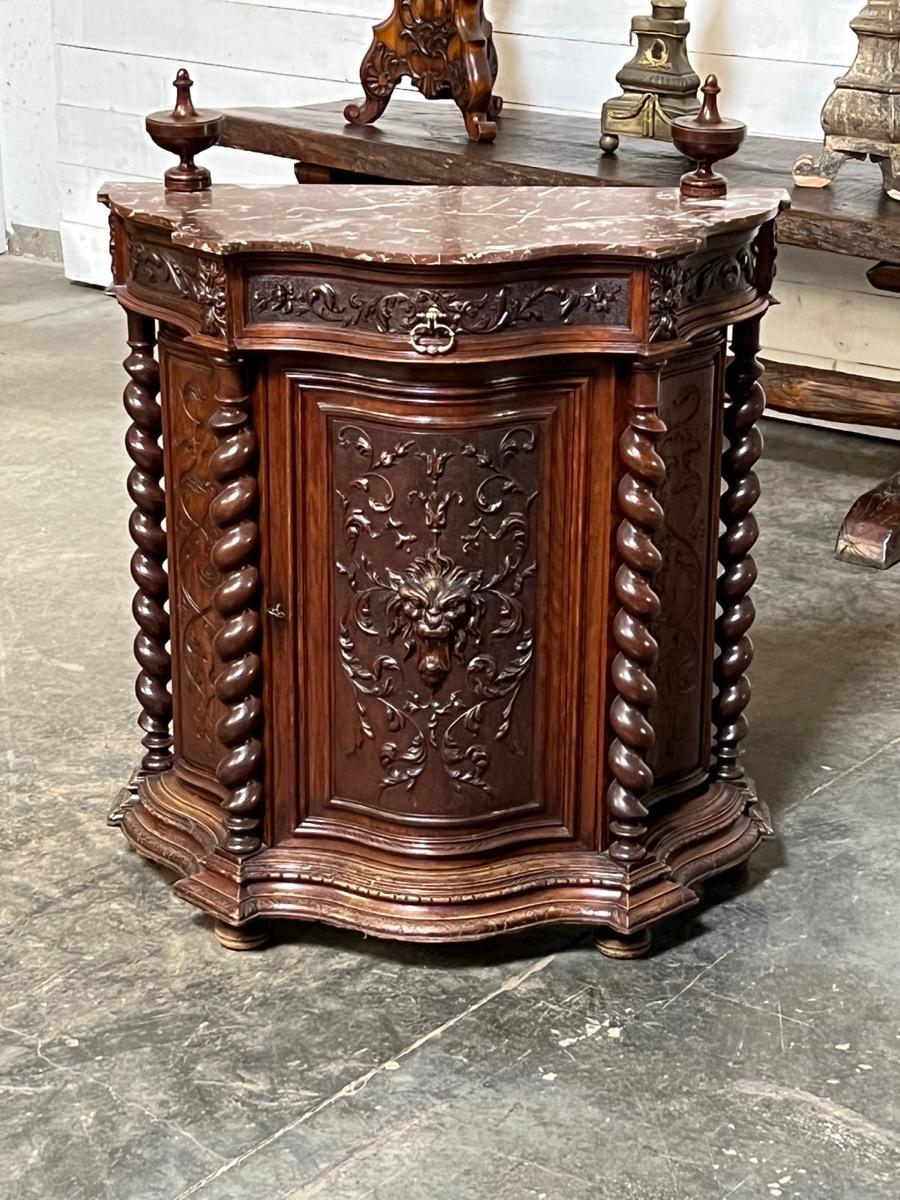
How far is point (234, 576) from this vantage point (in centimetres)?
265

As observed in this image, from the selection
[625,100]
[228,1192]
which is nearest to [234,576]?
[228,1192]

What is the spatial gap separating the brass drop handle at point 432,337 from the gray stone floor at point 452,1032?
3.18ft

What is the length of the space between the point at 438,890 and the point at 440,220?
1.01m

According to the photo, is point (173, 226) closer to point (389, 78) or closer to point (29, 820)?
point (29, 820)

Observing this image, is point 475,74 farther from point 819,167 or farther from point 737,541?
point 737,541

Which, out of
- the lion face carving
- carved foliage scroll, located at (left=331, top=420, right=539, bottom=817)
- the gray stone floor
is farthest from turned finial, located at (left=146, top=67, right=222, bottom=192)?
the gray stone floor

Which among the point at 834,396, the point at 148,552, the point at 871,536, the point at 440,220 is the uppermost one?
the point at 440,220

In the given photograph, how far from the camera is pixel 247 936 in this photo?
2.77 metres

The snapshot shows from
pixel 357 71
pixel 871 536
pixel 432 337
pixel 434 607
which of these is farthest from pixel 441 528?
pixel 357 71

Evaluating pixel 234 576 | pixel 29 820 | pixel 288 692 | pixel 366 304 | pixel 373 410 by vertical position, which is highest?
pixel 366 304

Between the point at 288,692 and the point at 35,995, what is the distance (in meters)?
0.59

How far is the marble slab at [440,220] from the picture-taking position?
2.42 m

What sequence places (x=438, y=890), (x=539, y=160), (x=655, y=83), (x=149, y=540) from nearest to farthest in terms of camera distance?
(x=438, y=890) → (x=149, y=540) → (x=539, y=160) → (x=655, y=83)

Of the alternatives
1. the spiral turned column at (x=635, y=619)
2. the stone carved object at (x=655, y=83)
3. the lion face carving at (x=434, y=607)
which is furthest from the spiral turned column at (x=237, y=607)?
the stone carved object at (x=655, y=83)
